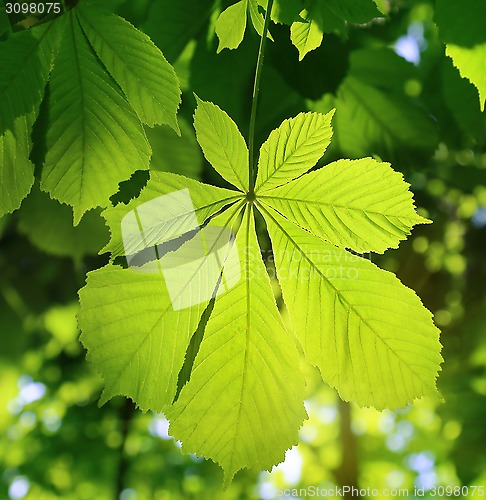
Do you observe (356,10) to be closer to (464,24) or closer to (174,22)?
(464,24)

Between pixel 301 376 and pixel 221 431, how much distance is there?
0.10 metres

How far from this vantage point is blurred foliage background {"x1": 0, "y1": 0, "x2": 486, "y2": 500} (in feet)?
2.96

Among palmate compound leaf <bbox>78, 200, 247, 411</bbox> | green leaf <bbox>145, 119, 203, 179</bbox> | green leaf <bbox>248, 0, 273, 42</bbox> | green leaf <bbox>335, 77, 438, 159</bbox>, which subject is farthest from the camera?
green leaf <bbox>335, 77, 438, 159</bbox>

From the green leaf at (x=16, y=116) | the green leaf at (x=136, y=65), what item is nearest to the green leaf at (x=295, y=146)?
the green leaf at (x=136, y=65)

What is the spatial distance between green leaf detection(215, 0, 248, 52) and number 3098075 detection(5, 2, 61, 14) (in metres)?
0.19

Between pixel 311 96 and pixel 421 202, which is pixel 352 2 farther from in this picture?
pixel 421 202

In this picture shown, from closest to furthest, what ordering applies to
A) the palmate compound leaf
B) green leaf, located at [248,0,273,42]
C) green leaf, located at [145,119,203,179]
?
1. the palmate compound leaf
2. green leaf, located at [248,0,273,42]
3. green leaf, located at [145,119,203,179]

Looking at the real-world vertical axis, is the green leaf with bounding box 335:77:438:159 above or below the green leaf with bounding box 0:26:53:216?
above

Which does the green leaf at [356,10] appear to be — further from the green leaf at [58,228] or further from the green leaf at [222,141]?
the green leaf at [58,228]

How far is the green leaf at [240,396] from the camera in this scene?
0.52 m

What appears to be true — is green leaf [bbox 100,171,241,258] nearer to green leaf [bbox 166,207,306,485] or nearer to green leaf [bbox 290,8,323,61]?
green leaf [bbox 166,207,306,485]

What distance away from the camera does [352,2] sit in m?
0.56

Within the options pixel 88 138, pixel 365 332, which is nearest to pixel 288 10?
pixel 88 138

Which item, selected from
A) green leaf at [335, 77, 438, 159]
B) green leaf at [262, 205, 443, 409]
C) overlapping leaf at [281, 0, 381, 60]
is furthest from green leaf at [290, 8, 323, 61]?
green leaf at [335, 77, 438, 159]
